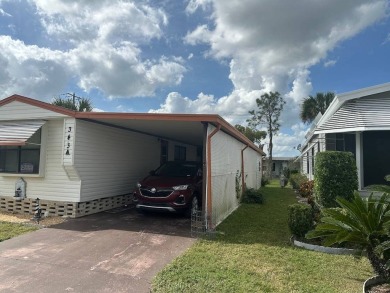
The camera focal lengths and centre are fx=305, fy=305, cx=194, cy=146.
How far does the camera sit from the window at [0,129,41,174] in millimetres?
8980

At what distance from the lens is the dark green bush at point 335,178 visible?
26.1 feet

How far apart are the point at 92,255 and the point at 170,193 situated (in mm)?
3229

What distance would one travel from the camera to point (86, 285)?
4.34m

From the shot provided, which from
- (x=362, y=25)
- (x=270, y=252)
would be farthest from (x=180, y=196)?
(x=362, y=25)

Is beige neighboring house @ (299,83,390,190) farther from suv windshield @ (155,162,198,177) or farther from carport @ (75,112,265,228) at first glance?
suv windshield @ (155,162,198,177)

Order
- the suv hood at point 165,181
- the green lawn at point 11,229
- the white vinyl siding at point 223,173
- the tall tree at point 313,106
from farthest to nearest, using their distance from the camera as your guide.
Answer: the tall tree at point 313,106
the suv hood at point 165,181
the white vinyl siding at point 223,173
the green lawn at point 11,229

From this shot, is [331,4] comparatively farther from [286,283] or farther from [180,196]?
[286,283]

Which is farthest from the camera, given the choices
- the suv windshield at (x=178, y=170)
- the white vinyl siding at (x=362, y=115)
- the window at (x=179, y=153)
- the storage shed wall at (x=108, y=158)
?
the window at (x=179, y=153)

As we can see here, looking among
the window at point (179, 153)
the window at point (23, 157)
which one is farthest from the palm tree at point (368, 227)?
the window at point (179, 153)

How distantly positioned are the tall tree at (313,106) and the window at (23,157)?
25.3m

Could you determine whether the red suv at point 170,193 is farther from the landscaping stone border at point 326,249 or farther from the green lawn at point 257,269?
the landscaping stone border at point 326,249

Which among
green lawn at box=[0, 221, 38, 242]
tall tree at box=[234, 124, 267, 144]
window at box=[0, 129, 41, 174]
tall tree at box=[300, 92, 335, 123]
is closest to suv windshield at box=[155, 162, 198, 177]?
window at box=[0, 129, 41, 174]

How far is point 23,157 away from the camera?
9273 millimetres

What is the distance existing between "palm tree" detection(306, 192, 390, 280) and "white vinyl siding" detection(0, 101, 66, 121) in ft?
24.6
